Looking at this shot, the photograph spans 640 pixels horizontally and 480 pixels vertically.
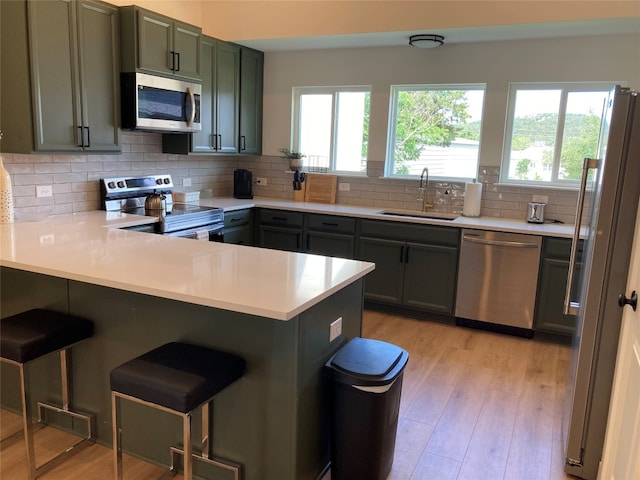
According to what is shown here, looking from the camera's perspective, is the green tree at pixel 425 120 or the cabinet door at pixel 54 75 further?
the green tree at pixel 425 120

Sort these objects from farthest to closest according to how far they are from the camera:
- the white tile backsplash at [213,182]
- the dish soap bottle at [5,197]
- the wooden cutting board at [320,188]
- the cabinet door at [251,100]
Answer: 1. the wooden cutting board at [320,188]
2. the cabinet door at [251,100]
3. the white tile backsplash at [213,182]
4. the dish soap bottle at [5,197]

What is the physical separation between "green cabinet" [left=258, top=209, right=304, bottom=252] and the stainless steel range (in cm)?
59

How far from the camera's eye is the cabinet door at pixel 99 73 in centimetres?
338

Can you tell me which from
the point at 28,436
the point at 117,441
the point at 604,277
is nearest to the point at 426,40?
the point at 604,277

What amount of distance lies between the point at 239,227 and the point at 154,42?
1737 mm

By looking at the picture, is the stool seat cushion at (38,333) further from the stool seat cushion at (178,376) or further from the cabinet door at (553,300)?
the cabinet door at (553,300)

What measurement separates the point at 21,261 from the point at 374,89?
3595mm

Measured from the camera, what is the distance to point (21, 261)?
215 cm

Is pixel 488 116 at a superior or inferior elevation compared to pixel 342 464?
superior

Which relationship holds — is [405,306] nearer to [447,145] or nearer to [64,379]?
[447,145]

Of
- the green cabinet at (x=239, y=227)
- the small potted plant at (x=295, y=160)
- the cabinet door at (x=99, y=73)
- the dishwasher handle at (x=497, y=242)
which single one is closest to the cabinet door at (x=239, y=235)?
the green cabinet at (x=239, y=227)

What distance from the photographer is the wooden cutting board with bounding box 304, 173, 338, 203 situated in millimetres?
5141

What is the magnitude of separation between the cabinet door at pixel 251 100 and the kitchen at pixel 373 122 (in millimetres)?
101

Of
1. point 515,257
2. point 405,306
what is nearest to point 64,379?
point 405,306
